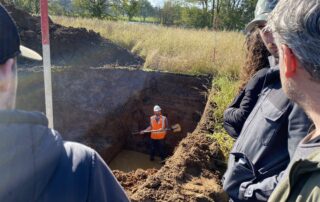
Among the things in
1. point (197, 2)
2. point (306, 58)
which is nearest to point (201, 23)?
point (197, 2)

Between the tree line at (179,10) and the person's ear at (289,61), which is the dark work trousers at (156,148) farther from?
the tree line at (179,10)

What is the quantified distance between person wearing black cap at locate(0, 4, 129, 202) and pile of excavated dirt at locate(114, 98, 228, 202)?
306cm

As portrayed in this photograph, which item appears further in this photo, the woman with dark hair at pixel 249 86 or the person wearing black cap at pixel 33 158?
the woman with dark hair at pixel 249 86

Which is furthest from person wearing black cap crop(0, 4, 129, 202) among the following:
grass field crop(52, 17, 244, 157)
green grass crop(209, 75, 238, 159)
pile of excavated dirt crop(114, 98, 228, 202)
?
grass field crop(52, 17, 244, 157)

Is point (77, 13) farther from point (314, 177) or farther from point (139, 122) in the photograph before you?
point (314, 177)

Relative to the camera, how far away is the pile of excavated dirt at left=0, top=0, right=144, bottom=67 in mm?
13622

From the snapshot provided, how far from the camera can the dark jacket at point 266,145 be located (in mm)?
2113

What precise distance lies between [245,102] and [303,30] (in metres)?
1.55

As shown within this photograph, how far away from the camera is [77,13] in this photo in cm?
3409

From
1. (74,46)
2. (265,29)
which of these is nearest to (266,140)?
(265,29)

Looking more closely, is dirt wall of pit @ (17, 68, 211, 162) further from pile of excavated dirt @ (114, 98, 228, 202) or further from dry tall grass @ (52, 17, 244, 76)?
pile of excavated dirt @ (114, 98, 228, 202)

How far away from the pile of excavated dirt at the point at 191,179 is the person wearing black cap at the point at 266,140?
1771mm

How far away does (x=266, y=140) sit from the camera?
2223 mm

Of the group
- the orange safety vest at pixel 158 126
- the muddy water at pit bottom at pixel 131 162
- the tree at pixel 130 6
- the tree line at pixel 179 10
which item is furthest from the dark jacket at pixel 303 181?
the tree at pixel 130 6
